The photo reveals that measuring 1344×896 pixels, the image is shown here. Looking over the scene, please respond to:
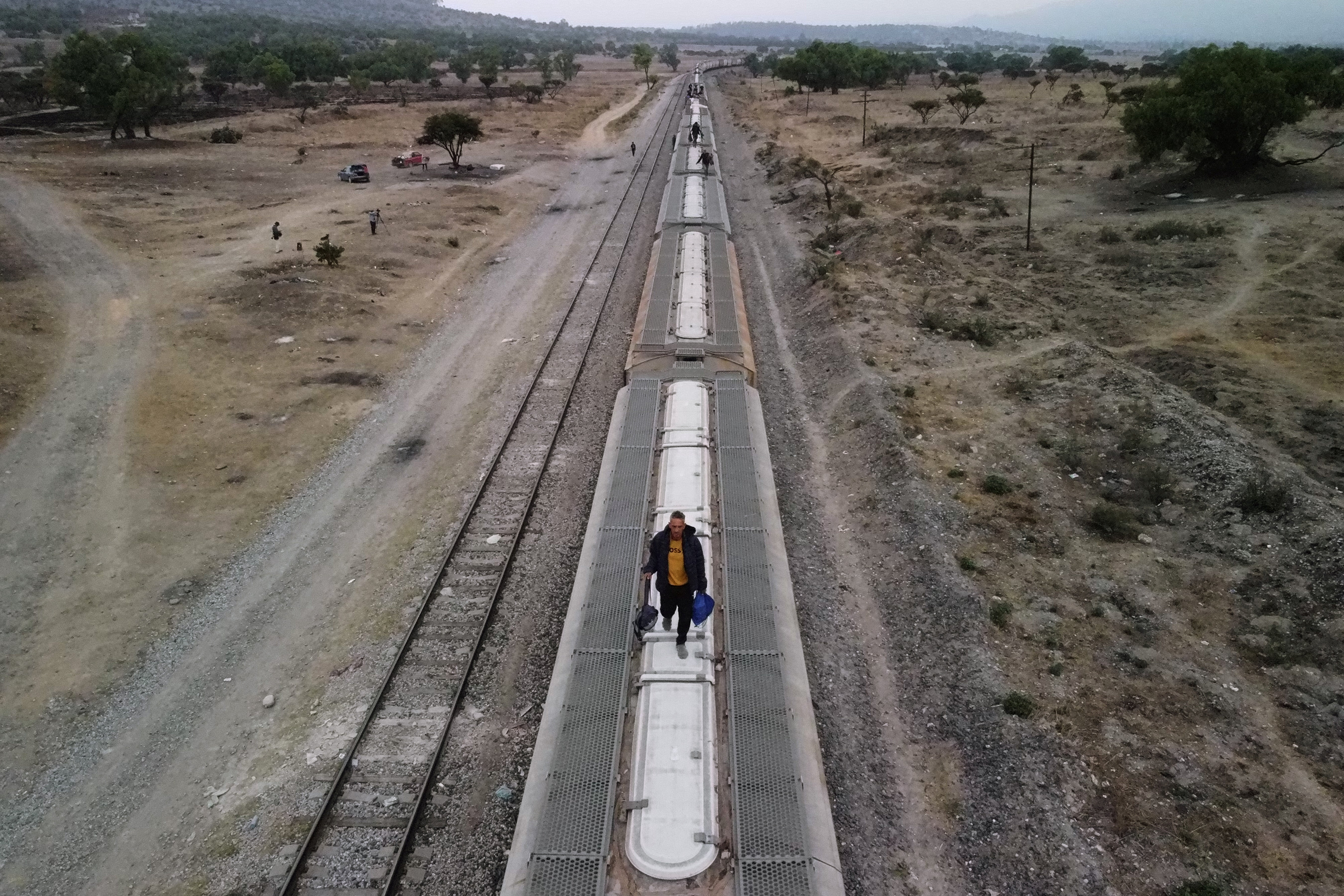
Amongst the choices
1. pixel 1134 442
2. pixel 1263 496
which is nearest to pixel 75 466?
pixel 1134 442

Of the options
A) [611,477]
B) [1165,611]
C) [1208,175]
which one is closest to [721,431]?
[611,477]

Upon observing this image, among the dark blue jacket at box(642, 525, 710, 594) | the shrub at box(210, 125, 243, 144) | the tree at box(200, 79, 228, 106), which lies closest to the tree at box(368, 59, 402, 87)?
the tree at box(200, 79, 228, 106)

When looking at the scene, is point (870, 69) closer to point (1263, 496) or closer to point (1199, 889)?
point (1263, 496)

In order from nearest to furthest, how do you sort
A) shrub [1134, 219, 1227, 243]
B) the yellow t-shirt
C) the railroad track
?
the railroad track < the yellow t-shirt < shrub [1134, 219, 1227, 243]

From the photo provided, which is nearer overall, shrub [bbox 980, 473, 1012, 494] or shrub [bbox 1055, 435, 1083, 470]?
shrub [bbox 980, 473, 1012, 494]

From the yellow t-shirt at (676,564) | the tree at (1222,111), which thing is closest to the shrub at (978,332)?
the yellow t-shirt at (676,564)

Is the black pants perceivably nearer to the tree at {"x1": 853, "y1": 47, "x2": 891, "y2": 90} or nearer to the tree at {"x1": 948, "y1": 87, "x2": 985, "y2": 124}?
the tree at {"x1": 948, "y1": 87, "x2": 985, "y2": 124}

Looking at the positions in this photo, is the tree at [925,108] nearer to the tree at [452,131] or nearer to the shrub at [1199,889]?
the tree at [452,131]
